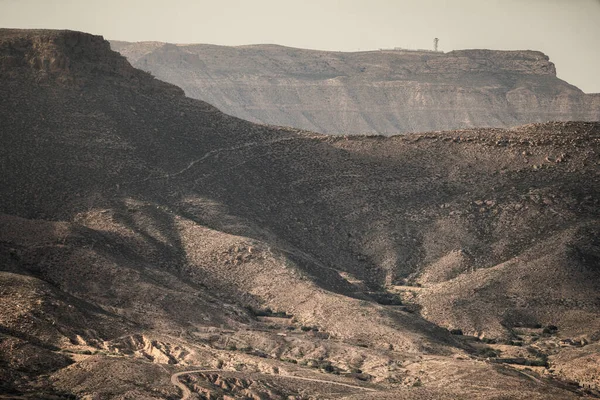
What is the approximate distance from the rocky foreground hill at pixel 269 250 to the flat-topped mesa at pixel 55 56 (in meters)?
0.16

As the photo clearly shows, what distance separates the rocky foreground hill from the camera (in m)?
60.6

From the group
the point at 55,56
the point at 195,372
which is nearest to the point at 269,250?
the point at 55,56

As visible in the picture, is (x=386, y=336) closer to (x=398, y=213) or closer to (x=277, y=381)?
(x=277, y=381)

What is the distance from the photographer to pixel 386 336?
7181 centimetres

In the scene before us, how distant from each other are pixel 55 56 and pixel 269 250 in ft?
83.9

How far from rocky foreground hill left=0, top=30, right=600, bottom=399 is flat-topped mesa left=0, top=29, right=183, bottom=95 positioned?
0.51 feet

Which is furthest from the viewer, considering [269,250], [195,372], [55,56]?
[55,56]

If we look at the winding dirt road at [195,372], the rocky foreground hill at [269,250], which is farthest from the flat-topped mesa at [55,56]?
the winding dirt road at [195,372]

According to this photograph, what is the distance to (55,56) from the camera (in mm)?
96500

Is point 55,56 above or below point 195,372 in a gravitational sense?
above

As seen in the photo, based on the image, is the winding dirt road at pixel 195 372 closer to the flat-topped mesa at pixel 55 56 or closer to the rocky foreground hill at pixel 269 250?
the rocky foreground hill at pixel 269 250

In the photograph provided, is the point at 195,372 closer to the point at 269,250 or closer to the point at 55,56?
the point at 269,250

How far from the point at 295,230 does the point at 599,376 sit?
110 ft

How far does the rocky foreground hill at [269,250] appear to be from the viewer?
199 feet
